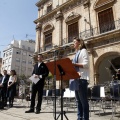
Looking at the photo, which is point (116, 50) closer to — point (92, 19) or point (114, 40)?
point (114, 40)

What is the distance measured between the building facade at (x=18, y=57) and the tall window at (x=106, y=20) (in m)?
33.5

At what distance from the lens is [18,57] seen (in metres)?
44.8

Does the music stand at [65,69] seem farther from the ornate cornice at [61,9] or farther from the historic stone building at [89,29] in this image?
the ornate cornice at [61,9]

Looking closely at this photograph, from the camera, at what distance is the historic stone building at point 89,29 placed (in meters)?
11.4

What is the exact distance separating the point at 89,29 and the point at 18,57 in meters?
35.0

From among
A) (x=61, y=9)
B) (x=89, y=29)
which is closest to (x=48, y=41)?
(x=61, y=9)

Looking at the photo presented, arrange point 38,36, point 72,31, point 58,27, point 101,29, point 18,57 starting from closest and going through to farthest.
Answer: point 101,29 < point 72,31 < point 58,27 < point 38,36 < point 18,57

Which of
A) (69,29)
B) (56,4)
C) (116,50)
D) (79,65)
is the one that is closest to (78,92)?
(79,65)

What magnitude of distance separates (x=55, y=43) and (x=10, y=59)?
3095 cm

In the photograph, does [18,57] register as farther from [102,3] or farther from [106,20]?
[106,20]

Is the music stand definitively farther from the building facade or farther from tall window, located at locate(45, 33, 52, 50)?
the building facade

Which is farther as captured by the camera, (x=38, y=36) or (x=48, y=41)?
(x=38, y=36)

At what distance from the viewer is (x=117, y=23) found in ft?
36.9

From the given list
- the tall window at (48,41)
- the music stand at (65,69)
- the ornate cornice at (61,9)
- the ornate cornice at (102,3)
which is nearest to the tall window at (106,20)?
the ornate cornice at (102,3)
